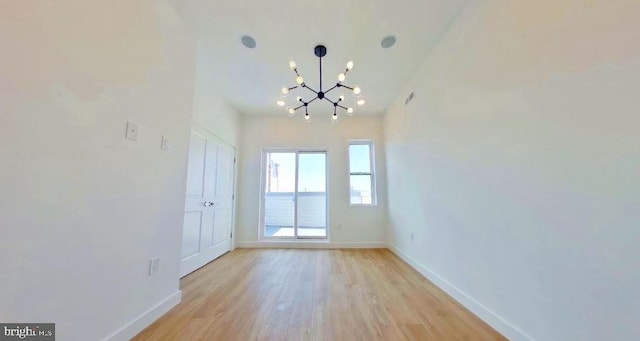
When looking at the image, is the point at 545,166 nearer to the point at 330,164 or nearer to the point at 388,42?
the point at 388,42

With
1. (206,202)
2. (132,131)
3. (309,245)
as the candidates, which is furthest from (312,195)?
(132,131)

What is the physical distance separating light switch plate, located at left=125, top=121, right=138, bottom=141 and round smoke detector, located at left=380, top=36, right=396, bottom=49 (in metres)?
2.66

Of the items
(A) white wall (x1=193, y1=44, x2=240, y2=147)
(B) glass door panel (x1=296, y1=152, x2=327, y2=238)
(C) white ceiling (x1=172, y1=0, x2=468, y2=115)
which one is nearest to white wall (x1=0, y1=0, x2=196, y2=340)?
(C) white ceiling (x1=172, y1=0, x2=468, y2=115)

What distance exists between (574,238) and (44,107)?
2.78 metres

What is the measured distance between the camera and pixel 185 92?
8.13ft

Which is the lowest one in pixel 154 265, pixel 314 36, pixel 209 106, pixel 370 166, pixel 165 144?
pixel 154 265

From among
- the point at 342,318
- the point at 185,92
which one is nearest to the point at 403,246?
the point at 342,318

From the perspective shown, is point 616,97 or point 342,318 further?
point 342,318

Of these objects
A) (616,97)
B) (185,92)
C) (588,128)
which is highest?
(185,92)

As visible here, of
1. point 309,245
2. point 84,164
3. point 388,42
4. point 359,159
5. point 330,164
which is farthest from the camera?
point 359,159

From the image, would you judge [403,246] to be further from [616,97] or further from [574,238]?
[616,97]

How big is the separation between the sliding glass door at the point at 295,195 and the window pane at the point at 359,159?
0.58 m

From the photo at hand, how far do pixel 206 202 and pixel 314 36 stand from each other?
281 cm

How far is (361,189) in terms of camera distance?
5242 millimetres
